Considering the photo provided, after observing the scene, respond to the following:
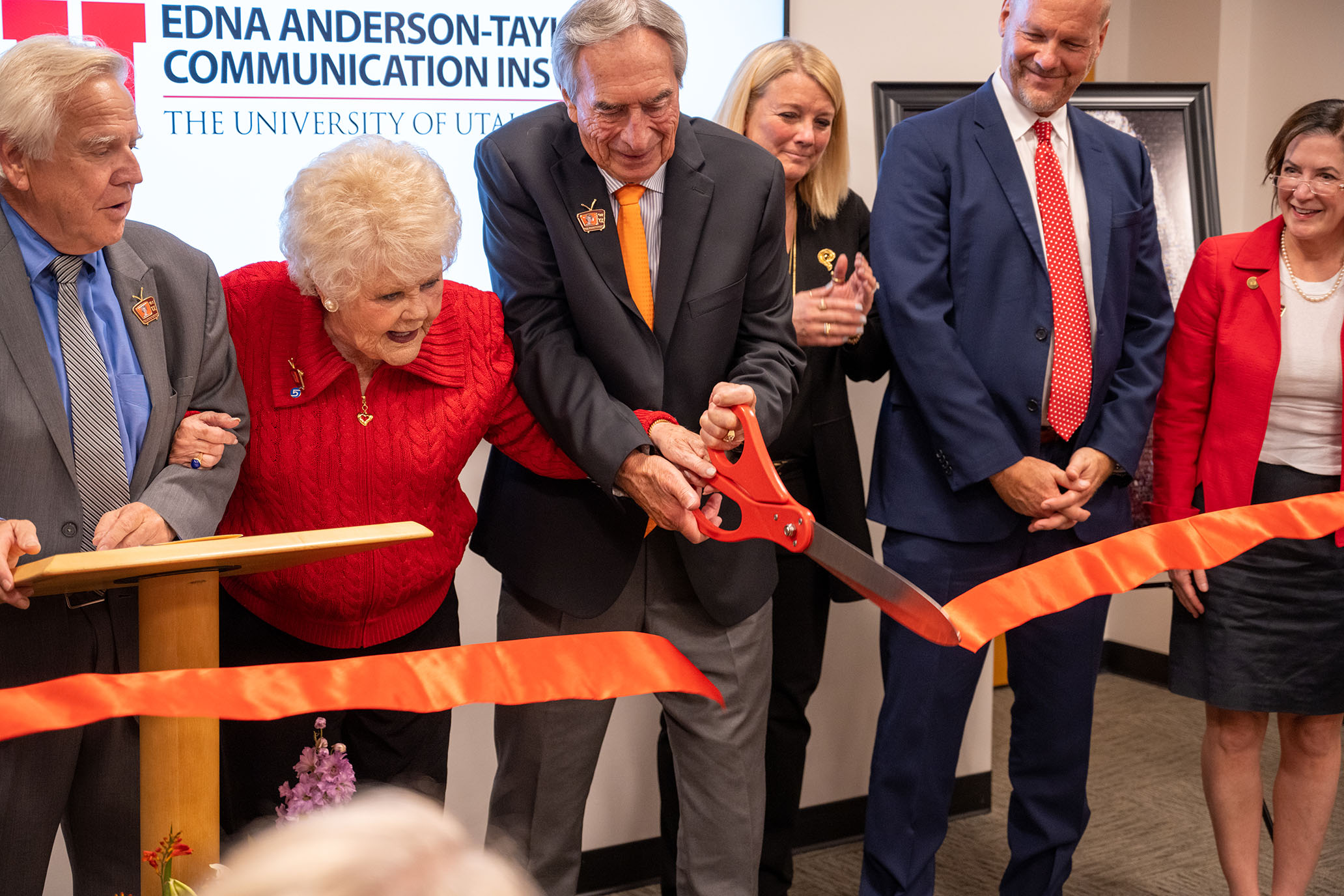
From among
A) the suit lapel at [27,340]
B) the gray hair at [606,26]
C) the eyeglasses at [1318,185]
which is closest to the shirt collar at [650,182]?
the gray hair at [606,26]

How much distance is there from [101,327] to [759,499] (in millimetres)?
1025

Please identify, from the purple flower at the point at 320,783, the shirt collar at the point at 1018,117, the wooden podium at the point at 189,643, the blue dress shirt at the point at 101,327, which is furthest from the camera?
the shirt collar at the point at 1018,117

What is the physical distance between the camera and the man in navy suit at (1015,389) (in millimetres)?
2447

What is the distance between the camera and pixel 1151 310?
8.62 ft

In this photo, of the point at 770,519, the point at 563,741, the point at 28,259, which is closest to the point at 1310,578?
the point at 770,519

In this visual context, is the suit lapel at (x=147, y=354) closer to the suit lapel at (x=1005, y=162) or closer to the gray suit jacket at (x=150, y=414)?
the gray suit jacket at (x=150, y=414)

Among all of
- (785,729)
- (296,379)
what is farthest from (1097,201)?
(296,379)

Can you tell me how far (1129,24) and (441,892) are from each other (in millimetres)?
5295

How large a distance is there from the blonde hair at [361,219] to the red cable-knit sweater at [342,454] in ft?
0.48

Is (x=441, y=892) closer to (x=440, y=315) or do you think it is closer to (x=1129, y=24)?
(x=440, y=315)

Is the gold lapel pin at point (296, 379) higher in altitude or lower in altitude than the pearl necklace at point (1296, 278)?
lower

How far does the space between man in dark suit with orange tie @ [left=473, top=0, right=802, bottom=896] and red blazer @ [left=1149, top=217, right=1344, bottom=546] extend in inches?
41.5

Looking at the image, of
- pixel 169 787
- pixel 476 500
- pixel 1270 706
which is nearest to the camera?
pixel 169 787

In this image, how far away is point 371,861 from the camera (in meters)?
0.66
